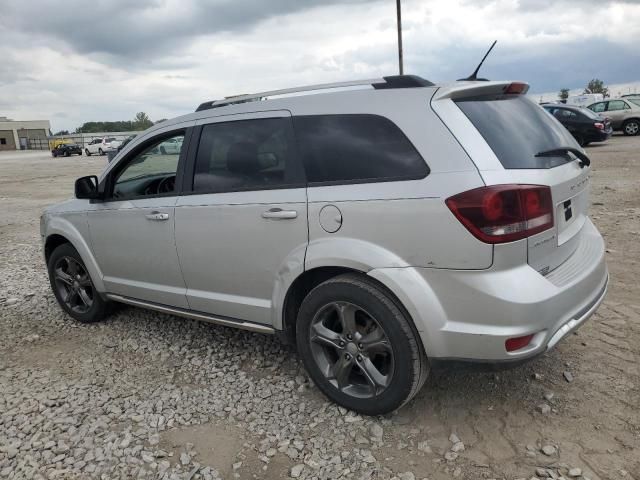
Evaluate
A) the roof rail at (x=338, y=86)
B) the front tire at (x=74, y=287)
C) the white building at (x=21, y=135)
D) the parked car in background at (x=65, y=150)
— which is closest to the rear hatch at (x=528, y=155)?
the roof rail at (x=338, y=86)

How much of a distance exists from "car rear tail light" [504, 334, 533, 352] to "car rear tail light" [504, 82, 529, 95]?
1.38m

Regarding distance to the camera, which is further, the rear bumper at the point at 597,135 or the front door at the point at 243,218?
the rear bumper at the point at 597,135

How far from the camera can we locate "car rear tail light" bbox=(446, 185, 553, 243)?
246 centimetres

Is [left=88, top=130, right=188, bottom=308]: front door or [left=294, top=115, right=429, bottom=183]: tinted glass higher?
[left=294, top=115, right=429, bottom=183]: tinted glass

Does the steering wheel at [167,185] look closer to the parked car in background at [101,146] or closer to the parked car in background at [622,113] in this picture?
the parked car in background at [622,113]

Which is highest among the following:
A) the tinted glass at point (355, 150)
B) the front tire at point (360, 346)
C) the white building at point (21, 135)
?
the white building at point (21, 135)

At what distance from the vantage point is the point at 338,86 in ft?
10.3

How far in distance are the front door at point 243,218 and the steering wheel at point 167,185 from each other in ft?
0.63

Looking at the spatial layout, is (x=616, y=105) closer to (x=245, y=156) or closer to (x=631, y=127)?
(x=631, y=127)

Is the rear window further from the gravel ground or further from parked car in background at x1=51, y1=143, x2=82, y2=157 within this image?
parked car in background at x1=51, y1=143, x2=82, y2=157

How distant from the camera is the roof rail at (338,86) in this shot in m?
2.88

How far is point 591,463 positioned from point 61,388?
3.20m

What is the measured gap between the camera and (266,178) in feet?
10.7

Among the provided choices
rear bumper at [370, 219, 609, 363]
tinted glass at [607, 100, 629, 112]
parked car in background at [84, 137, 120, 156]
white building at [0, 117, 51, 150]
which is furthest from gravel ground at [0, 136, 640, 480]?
white building at [0, 117, 51, 150]
